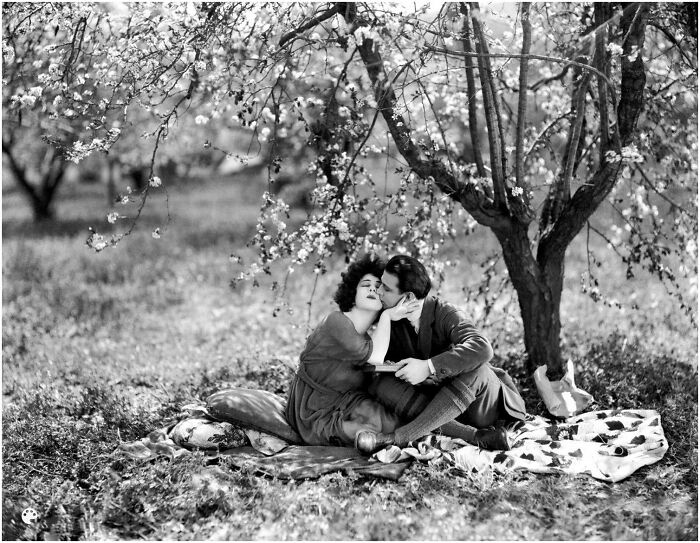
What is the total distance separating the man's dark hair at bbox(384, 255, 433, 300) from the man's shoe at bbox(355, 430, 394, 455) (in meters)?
0.98

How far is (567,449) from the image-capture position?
5.42m

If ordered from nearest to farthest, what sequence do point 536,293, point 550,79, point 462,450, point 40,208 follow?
point 462,450
point 536,293
point 550,79
point 40,208

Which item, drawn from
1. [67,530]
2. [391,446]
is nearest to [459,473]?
[391,446]

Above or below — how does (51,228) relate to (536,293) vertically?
above

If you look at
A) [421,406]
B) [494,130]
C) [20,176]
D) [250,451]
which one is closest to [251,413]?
[250,451]

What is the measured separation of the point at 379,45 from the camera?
18.7ft

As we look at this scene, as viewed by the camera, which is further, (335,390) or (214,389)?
(214,389)

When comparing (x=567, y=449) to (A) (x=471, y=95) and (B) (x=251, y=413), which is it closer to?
(B) (x=251, y=413)

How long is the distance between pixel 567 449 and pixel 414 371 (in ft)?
3.77

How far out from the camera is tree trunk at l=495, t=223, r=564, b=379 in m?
6.54

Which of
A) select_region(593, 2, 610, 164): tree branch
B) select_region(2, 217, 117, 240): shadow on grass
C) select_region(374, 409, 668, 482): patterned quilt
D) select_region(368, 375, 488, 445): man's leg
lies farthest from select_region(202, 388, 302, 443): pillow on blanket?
select_region(2, 217, 117, 240): shadow on grass

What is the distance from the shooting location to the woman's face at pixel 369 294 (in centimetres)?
552

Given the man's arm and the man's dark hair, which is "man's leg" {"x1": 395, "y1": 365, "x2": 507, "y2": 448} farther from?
the man's dark hair

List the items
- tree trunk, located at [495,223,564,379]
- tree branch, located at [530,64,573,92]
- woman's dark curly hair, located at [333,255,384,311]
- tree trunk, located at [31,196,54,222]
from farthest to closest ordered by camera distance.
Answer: tree trunk, located at [31,196,54,222] → tree branch, located at [530,64,573,92] → tree trunk, located at [495,223,564,379] → woman's dark curly hair, located at [333,255,384,311]
